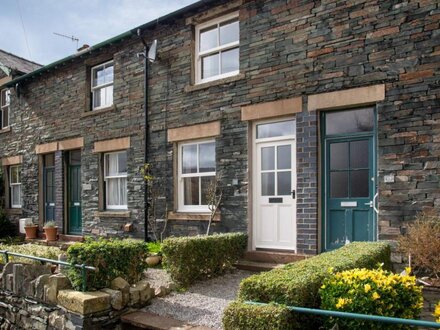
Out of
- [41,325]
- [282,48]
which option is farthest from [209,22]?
[41,325]

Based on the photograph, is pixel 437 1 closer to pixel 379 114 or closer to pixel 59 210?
pixel 379 114

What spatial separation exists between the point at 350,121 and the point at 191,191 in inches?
157

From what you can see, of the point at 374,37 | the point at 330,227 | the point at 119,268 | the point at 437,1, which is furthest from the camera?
the point at 330,227

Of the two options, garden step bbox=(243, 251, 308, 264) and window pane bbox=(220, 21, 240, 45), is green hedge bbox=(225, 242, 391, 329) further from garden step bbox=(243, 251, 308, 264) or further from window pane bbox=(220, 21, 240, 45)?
window pane bbox=(220, 21, 240, 45)

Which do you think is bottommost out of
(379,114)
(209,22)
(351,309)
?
(351,309)

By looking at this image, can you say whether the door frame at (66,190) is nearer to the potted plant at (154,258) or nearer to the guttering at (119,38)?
the guttering at (119,38)

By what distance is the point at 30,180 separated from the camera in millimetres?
13773

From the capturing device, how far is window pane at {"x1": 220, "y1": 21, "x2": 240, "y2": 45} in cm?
868

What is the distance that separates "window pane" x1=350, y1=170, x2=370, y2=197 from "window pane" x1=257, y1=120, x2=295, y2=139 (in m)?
1.46

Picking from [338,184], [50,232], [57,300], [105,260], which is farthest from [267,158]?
[50,232]

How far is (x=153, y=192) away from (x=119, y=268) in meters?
4.11

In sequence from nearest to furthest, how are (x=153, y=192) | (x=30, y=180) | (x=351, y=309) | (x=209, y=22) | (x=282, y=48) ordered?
(x=351, y=309), (x=282, y=48), (x=209, y=22), (x=153, y=192), (x=30, y=180)

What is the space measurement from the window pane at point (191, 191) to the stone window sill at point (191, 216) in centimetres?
32

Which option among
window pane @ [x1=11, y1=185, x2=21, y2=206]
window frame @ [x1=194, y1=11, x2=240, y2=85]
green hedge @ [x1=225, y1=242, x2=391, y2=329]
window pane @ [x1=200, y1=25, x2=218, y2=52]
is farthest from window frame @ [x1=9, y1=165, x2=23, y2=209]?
green hedge @ [x1=225, y1=242, x2=391, y2=329]
